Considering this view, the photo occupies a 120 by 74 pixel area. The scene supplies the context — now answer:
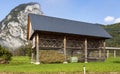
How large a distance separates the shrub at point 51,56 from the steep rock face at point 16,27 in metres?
115

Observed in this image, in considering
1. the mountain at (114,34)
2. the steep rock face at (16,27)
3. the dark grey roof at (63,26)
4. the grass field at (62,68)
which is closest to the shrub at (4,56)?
the dark grey roof at (63,26)

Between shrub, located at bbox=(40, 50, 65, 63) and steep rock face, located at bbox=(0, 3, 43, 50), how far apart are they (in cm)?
11491

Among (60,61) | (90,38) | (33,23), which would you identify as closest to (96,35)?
(90,38)

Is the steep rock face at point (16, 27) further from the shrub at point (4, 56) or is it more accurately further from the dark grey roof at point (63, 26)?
the shrub at point (4, 56)

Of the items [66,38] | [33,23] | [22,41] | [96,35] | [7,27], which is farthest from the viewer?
[7,27]

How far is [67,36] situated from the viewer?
37094 millimetres

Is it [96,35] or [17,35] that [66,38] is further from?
[17,35]

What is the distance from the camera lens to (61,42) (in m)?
36.5

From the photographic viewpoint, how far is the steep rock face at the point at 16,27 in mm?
157625

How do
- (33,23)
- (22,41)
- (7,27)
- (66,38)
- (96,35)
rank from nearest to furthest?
(33,23)
(66,38)
(96,35)
(22,41)
(7,27)

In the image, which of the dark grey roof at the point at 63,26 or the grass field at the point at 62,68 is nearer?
the grass field at the point at 62,68

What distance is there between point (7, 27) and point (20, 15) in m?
14.6

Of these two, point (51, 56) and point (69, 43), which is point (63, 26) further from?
point (51, 56)

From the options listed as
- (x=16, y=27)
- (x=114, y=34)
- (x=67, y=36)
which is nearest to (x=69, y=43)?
(x=67, y=36)
